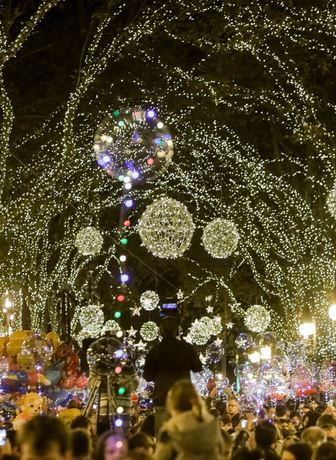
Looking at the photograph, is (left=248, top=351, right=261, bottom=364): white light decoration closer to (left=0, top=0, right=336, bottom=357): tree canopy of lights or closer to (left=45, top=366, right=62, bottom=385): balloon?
(left=0, top=0, right=336, bottom=357): tree canopy of lights

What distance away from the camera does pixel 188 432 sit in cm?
643

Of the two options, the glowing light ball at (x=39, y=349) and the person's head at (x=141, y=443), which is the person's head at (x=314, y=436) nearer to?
the person's head at (x=141, y=443)

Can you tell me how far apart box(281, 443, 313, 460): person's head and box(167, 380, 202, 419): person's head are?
1410 millimetres

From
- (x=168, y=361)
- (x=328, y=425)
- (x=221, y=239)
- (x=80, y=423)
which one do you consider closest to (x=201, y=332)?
(x=221, y=239)

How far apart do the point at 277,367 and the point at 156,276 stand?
20.6 metres

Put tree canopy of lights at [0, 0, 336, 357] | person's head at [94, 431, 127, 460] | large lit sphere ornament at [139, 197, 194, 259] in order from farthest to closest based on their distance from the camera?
tree canopy of lights at [0, 0, 336, 357], large lit sphere ornament at [139, 197, 194, 259], person's head at [94, 431, 127, 460]

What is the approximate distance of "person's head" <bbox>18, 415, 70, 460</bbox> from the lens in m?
5.46

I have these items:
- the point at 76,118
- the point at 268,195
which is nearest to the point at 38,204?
the point at 76,118

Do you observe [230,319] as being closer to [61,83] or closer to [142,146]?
[61,83]

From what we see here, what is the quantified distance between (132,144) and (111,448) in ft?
26.0

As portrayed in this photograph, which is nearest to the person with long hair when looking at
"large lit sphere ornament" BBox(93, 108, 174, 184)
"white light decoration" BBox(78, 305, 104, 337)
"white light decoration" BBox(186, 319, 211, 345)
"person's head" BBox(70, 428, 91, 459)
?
"person's head" BBox(70, 428, 91, 459)

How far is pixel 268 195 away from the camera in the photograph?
30531 millimetres

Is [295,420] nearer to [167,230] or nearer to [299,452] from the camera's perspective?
[167,230]

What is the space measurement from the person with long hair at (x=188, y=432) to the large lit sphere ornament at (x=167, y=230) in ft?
28.9
